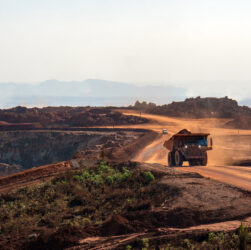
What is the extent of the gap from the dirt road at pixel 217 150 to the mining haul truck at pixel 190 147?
3.85 feet

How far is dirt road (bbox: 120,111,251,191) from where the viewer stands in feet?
77.1

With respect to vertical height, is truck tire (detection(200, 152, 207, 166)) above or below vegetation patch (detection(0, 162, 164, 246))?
above

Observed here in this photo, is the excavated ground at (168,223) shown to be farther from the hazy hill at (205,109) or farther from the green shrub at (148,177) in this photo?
the hazy hill at (205,109)

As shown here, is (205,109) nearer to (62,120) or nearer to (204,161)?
(62,120)

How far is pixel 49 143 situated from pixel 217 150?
3085 centimetres

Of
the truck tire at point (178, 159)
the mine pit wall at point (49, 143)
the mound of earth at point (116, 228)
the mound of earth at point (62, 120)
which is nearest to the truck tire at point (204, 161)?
the truck tire at point (178, 159)

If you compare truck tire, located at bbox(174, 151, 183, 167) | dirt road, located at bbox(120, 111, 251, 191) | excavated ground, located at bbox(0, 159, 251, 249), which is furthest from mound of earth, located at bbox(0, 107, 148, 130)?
excavated ground, located at bbox(0, 159, 251, 249)

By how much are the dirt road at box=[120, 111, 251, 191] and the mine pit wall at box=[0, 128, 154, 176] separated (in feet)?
22.7

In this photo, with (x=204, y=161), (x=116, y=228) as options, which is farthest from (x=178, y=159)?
(x=116, y=228)

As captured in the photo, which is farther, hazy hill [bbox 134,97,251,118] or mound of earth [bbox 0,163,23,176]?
hazy hill [bbox 134,97,251,118]

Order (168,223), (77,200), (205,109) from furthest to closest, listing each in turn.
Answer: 1. (205,109)
2. (77,200)
3. (168,223)

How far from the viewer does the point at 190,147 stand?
95.5 ft

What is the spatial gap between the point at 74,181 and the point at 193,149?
36.8ft

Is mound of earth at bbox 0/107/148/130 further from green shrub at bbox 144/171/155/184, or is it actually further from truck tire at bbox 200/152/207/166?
green shrub at bbox 144/171/155/184
